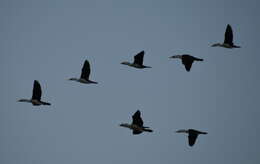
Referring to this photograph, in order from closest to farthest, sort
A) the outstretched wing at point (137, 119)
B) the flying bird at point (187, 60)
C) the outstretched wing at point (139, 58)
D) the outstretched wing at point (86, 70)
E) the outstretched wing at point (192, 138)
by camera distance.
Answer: the outstretched wing at point (137, 119) < the flying bird at point (187, 60) < the outstretched wing at point (86, 70) < the outstretched wing at point (192, 138) < the outstretched wing at point (139, 58)

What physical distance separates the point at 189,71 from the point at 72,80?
1100 centimetres

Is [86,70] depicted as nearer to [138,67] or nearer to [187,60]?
[138,67]

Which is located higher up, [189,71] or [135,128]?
[189,71]

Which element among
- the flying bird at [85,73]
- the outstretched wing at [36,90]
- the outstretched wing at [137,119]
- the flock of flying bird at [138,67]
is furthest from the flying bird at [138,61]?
the outstretched wing at [36,90]

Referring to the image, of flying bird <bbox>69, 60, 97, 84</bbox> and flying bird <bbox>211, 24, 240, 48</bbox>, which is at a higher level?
flying bird <bbox>211, 24, 240, 48</bbox>

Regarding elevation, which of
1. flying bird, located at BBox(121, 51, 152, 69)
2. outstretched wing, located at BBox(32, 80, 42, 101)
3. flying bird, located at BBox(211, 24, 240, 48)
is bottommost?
outstretched wing, located at BBox(32, 80, 42, 101)

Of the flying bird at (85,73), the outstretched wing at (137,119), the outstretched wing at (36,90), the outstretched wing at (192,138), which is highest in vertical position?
the flying bird at (85,73)

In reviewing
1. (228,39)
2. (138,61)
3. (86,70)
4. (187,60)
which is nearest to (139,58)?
(138,61)

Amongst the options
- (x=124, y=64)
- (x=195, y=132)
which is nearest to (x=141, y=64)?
(x=124, y=64)

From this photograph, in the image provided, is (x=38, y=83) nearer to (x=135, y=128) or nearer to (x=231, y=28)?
(x=135, y=128)

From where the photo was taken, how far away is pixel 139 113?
209 ft

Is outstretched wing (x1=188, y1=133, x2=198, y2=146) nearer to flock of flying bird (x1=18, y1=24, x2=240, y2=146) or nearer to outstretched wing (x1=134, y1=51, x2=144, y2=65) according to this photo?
flock of flying bird (x1=18, y1=24, x2=240, y2=146)

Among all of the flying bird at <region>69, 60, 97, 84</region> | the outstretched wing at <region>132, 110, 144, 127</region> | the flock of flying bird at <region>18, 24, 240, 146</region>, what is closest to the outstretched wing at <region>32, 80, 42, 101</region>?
the flock of flying bird at <region>18, 24, 240, 146</region>

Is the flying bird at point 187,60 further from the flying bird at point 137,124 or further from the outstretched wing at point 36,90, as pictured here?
the outstretched wing at point 36,90
